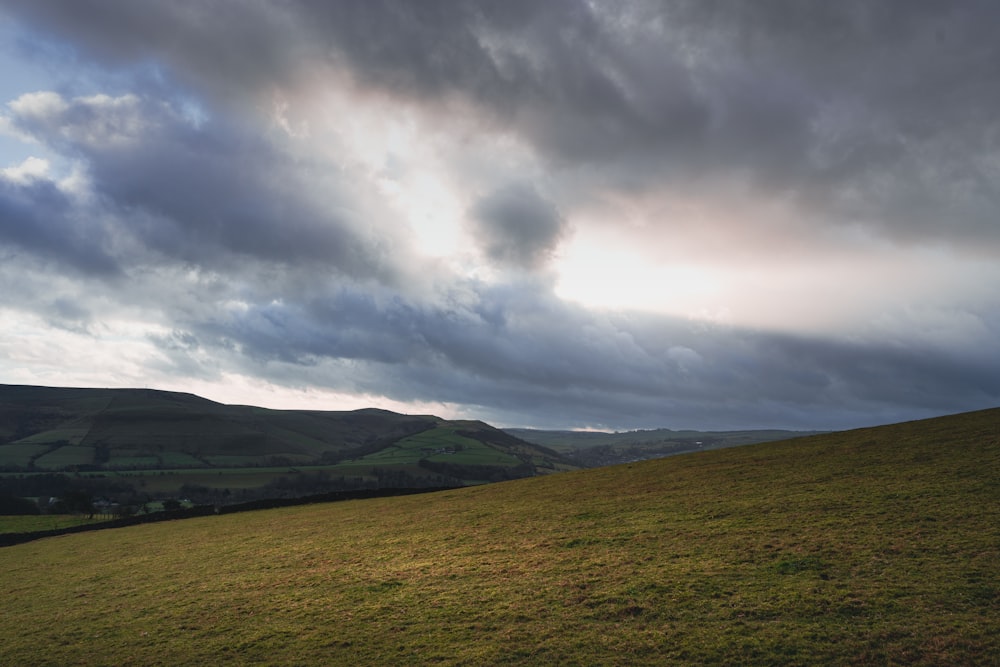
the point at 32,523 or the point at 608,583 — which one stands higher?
the point at 608,583

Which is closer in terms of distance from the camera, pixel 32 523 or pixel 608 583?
pixel 608 583

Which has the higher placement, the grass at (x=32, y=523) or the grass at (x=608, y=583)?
the grass at (x=608, y=583)

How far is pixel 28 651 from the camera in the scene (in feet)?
62.1

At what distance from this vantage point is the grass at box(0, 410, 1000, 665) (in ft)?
46.5

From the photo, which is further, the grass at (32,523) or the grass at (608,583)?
the grass at (32,523)

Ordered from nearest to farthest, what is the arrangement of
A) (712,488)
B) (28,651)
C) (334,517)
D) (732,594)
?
(732,594)
(28,651)
(712,488)
(334,517)

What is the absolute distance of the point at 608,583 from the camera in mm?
18969

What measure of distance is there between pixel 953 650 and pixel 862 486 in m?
18.2

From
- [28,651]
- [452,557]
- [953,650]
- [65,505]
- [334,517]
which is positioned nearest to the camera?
[953,650]

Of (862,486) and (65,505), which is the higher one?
(862,486)

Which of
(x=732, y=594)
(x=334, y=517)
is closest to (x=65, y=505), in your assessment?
(x=334, y=517)

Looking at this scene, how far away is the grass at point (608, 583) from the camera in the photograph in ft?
46.5

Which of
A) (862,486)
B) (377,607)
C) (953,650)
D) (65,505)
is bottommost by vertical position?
(65,505)

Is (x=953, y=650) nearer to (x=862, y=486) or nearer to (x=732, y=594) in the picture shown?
(x=732, y=594)
